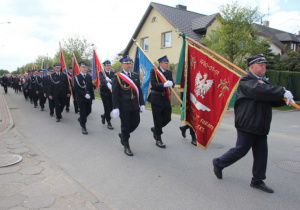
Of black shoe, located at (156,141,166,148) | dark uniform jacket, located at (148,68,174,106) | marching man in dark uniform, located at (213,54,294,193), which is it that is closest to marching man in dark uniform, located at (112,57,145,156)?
dark uniform jacket, located at (148,68,174,106)

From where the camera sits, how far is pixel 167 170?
14.4ft

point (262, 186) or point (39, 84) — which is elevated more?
point (39, 84)

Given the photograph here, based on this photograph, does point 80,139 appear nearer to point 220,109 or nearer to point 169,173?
point 169,173

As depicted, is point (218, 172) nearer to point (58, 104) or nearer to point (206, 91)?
point (206, 91)

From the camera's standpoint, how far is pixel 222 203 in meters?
3.25

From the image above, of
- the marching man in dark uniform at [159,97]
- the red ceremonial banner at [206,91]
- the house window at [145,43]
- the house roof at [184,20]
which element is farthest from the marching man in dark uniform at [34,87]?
the house window at [145,43]

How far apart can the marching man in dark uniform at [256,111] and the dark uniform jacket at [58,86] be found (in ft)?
24.1

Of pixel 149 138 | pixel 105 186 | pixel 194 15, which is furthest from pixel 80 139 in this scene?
pixel 194 15

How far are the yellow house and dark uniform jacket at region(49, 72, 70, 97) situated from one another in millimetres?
14129

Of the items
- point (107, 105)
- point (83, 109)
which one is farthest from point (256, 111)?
point (107, 105)

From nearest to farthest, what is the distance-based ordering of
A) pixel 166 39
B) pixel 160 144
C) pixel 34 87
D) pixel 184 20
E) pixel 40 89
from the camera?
1. pixel 160 144
2. pixel 40 89
3. pixel 34 87
4. pixel 166 39
5. pixel 184 20

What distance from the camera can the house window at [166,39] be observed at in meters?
23.5

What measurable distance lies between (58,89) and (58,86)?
120mm

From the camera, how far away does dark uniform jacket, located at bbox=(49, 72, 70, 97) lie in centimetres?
930
